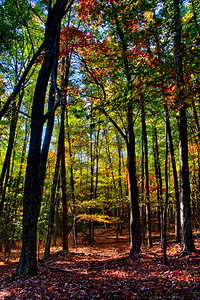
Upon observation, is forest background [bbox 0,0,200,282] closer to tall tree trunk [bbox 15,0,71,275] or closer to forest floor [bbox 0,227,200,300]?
tall tree trunk [bbox 15,0,71,275]

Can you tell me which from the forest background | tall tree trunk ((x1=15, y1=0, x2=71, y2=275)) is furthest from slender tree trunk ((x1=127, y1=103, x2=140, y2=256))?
tall tree trunk ((x1=15, y1=0, x2=71, y2=275))

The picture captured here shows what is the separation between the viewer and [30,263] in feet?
17.8

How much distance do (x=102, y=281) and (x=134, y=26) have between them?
9323mm

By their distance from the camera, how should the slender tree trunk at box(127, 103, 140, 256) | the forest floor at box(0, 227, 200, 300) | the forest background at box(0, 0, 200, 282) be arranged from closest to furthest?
1. the forest floor at box(0, 227, 200, 300)
2. the forest background at box(0, 0, 200, 282)
3. the slender tree trunk at box(127, 103, 140, 256)

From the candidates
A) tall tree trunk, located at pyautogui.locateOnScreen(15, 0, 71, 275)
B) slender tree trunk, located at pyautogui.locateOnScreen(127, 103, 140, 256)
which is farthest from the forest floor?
slender tree trunk, located at pyautogui.locateOnScreen(127, 103, 140, 256)

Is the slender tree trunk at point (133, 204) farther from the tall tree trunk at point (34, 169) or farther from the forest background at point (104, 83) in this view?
the tall tree trunk at point (34, 169)

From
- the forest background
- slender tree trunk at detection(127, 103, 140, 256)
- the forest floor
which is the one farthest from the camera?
slender tree trunk at detection(127, 103, 140, 256)

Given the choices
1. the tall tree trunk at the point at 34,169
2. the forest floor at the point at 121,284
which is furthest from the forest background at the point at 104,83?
the forest floor at the point at 121,284

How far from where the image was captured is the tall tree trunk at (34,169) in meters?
5.41

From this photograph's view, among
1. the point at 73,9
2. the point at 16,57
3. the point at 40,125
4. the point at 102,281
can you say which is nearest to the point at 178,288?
the point at 102,281

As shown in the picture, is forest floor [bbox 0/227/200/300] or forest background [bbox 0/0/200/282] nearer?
forest floor [bbox 0/227/200/300]

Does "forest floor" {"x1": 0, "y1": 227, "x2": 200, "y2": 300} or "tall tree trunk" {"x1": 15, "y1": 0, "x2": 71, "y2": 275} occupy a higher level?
"tall tree trunk" {"x1": 15, "y1": 0, "x2": 71, "y2": 275}

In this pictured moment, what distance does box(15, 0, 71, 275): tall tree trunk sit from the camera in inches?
213

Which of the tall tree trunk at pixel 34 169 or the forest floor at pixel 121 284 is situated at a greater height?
the tall tree trunk at pixel 34 169
